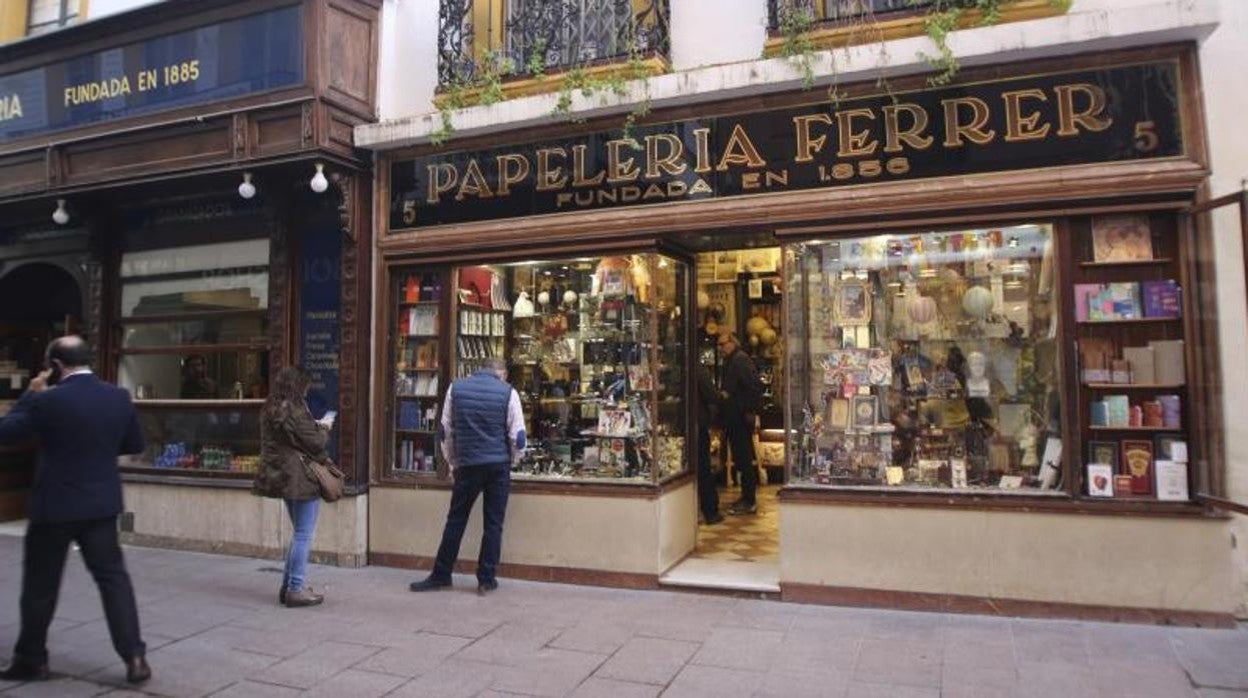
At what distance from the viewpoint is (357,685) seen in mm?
4473

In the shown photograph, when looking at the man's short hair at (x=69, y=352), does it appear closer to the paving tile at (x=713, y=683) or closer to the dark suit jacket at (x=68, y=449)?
the dark suit jacket at (x=68, y=449)

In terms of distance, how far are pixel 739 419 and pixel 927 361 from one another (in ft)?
9.01

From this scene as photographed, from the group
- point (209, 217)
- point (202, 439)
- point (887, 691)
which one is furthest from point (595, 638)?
point (209, 217)

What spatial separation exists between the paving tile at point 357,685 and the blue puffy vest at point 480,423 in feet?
6.22

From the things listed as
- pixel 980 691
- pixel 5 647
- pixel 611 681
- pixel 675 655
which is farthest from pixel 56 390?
pixel 980 691

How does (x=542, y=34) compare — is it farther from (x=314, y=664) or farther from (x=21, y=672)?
(x=21, y=672)

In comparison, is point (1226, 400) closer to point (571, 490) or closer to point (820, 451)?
point (820, 451)

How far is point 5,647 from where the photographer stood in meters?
5.08

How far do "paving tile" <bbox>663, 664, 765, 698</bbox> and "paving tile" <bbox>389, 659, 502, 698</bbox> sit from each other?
1.00 metres

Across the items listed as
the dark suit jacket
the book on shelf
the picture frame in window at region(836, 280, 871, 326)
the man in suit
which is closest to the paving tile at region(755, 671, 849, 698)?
the picture frame in window at region(836, 280, 871, 326)

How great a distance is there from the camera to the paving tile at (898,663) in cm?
443

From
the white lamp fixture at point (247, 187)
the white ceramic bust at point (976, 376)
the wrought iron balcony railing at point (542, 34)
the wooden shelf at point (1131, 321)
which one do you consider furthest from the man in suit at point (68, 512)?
the wooden shelf at point (1131, 321)

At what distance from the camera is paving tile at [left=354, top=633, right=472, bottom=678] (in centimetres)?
470

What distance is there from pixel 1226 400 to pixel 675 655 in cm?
382
